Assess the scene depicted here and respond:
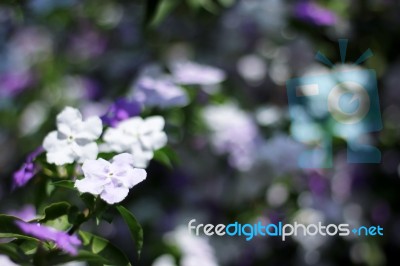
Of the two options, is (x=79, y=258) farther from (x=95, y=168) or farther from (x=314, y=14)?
(x=314, y=14)

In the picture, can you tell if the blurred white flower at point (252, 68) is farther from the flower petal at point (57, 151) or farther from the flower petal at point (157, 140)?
the flower petal at point (57, 151)

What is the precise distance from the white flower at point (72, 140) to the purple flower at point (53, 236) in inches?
5.6

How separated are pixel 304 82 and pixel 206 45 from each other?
0.34 m

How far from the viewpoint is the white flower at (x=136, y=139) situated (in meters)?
1.03

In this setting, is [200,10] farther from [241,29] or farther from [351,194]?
[351,194]

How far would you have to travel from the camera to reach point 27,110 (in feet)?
7.10

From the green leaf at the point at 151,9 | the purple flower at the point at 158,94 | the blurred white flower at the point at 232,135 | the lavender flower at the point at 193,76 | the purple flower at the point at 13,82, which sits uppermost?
the green leaf at the point at 151,9

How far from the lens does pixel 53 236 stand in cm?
83

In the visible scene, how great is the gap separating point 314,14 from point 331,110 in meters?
0.27

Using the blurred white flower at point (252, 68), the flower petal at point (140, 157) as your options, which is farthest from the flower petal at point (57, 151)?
the blurred white flower at point (252, 68)

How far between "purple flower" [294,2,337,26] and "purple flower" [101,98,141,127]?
Result: 2.54 ft

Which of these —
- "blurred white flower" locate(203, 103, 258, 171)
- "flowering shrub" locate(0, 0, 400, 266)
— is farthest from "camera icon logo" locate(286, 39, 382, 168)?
"blurred white flower" locate(203, 103, 258, 171)

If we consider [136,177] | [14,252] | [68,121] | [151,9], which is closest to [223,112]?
[151,9]

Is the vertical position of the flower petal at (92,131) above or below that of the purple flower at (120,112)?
above
